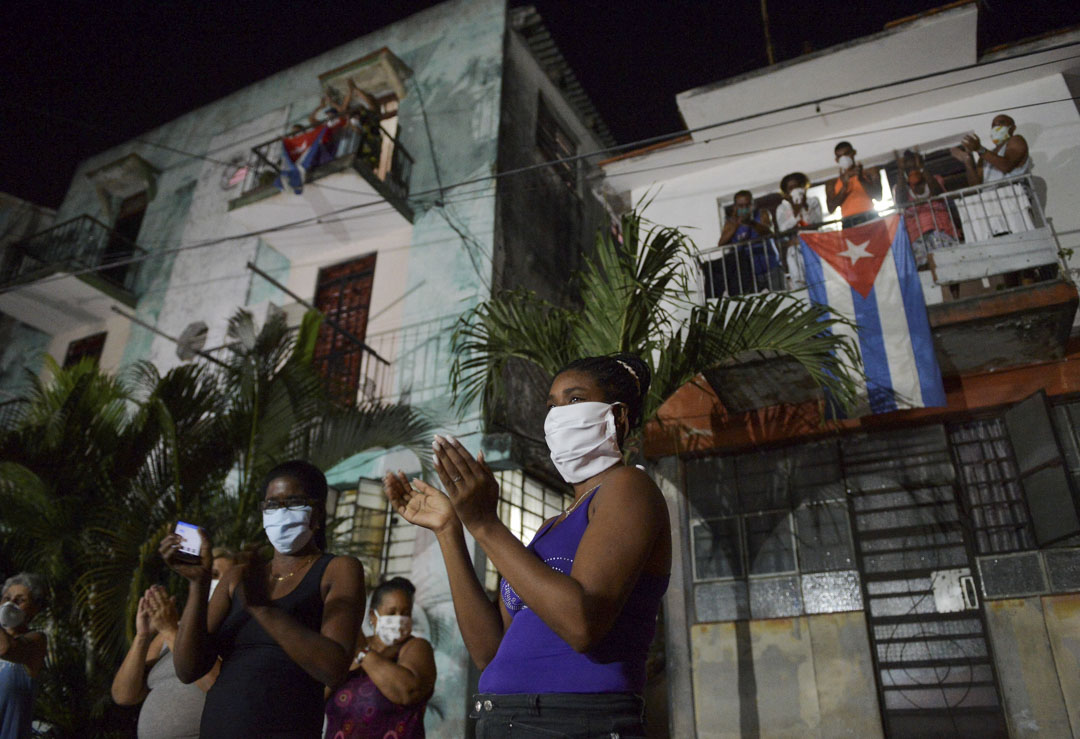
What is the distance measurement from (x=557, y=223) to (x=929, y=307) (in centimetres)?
632

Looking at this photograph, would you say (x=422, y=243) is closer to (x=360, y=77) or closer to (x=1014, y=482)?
(x=360, y=77)

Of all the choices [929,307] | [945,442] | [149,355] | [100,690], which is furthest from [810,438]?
[149,355]

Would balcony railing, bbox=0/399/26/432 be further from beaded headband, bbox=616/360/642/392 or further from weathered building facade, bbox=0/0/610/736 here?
beaded headband, bbox=616/360/642/392

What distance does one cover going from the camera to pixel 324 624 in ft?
7.66

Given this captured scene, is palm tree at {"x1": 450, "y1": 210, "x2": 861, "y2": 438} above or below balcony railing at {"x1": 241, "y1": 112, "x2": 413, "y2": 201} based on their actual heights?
below

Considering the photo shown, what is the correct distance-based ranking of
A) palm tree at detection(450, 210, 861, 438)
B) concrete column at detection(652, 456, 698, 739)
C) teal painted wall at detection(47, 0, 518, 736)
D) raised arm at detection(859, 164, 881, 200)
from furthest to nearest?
teal painted wall at detection(47, 0, 518, 736) → raised arm at detection(859, 164, 881, 200) → concrete column at detection(652, 456, 698, 739) → palm tree at detection(450, 210, 861, 438)

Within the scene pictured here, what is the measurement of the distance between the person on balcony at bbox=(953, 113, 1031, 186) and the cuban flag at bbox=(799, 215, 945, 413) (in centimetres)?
138

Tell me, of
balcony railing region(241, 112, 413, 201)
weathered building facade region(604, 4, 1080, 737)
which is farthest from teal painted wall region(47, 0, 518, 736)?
weathered building facade region(604, 4, 1080, 737)

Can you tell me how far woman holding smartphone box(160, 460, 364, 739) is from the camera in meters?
2.19

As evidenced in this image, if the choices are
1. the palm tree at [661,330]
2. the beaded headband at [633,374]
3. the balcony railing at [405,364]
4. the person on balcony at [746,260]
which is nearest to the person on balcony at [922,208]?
the person on balcony at [746,260]

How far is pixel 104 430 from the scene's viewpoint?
23.1 ft

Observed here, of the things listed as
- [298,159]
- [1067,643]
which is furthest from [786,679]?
[298,159]

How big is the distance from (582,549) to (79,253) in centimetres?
1547

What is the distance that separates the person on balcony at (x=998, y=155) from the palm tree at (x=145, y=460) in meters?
6.25
